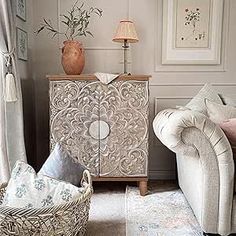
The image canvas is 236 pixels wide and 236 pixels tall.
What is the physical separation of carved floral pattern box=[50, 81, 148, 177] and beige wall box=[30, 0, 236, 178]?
1.81ft

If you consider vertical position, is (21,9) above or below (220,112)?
above

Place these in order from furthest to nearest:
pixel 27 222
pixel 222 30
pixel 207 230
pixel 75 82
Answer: pixel 222 30, pixel 75 82, pixel 207 230, pixel 27 222

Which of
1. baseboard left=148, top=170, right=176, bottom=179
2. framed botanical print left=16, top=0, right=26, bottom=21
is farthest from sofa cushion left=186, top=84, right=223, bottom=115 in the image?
framed botanical print left=16, top=0, right=26, bottom=21

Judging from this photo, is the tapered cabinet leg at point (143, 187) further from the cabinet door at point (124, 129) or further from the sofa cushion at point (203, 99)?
the sofa cushion at point (203, 99)

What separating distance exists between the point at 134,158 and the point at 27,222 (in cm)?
119

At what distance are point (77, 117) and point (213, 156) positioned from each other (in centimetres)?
116

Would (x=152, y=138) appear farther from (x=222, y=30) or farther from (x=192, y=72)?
(x=222, y=30)

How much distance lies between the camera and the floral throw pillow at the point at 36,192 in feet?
5.85

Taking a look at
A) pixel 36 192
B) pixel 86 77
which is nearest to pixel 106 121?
pixel 86 77

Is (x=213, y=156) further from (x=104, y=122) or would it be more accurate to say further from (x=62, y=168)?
(x=104, y=122)

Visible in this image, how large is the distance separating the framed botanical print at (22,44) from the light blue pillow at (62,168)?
110cm

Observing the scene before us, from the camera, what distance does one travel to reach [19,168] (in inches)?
76.0

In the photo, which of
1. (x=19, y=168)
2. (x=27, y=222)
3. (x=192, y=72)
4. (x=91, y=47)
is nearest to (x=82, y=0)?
(x=91, y=47)

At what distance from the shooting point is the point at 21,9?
2801 mm
